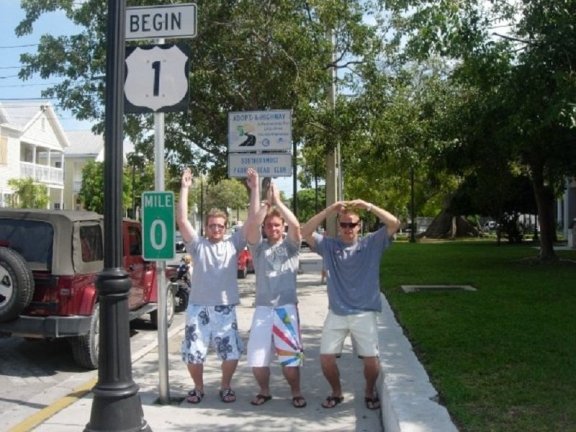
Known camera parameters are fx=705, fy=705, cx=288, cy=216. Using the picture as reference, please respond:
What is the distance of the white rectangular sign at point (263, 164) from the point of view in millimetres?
9344

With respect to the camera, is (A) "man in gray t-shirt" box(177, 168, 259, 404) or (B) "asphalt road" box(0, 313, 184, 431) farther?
(B) "asphalt road" box(0, 313, 184, 431)

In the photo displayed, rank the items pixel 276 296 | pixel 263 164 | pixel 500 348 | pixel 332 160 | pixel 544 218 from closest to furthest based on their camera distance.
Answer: pixel 276 296, pixel 500 348, pixel 263 164, pixel 332 160, pixel 544 218

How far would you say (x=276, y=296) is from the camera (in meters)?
5.93

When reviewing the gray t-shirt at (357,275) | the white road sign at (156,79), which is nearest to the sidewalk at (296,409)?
the gray t-shirt at (357,275)

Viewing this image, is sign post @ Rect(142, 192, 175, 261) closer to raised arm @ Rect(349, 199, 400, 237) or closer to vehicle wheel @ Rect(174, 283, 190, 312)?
raised arm @ Rect(349, 199, 400, 237)

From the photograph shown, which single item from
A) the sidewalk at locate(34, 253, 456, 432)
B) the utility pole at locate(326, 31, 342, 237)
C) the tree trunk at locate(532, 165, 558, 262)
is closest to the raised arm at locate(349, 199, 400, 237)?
the sidewalk at locate(34, 253, 456, 432)

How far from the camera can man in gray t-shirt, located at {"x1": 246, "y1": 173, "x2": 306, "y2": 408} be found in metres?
5.89

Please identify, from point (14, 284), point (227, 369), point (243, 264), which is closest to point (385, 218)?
point (227, 369)

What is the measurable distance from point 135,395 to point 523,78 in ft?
21.7

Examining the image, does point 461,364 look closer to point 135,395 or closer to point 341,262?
point 341,262

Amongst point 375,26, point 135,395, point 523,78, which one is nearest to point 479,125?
point 375,26

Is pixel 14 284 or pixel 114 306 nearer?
pixel 114 306

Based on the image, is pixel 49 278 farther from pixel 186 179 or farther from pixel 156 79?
pixel 156 79

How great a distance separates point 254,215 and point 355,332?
51.2 inches
